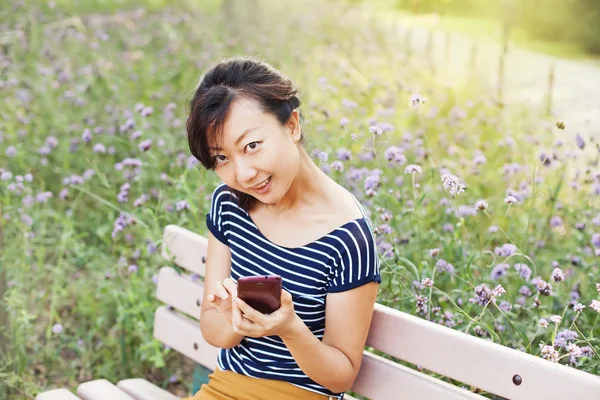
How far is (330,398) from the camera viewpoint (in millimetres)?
1903

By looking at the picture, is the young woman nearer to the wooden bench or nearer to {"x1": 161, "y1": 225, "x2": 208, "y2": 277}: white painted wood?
the wooden bench

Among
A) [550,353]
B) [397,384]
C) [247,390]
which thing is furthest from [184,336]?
[550,353]

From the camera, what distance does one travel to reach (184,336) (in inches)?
98.0

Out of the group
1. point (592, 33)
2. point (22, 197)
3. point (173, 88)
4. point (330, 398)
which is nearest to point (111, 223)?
point (22, 197)

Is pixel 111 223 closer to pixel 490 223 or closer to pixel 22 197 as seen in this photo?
pixel 22 197

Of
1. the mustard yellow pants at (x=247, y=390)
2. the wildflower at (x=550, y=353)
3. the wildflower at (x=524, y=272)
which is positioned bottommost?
the mustard yellow pants at (x=247, y=390)

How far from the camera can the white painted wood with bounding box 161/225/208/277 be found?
2.36m

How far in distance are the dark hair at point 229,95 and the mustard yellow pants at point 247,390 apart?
0.51m

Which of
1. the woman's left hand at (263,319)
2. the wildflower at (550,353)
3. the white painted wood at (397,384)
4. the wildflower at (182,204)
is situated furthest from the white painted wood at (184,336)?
the wildflower at (550,353)

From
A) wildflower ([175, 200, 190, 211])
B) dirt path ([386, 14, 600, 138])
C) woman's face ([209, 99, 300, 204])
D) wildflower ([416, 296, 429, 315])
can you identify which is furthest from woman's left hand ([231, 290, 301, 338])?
dirt path ([386, 14, 600, 138])

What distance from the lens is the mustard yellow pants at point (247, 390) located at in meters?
1.88

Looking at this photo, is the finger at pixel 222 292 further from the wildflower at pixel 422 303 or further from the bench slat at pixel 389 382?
the wildflower at pixel 422 303

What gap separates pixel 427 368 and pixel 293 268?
1.17ft

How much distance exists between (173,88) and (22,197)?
1.30 meters
